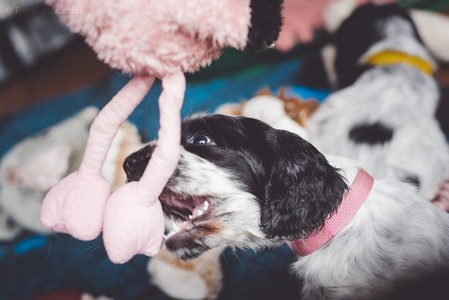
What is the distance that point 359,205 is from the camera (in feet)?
3.08

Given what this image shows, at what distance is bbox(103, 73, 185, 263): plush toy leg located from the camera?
55 cm

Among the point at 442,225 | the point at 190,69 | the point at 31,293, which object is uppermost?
the point at 190,69

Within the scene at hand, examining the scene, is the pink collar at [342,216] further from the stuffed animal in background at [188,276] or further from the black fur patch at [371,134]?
the black fur patch at [371,134]

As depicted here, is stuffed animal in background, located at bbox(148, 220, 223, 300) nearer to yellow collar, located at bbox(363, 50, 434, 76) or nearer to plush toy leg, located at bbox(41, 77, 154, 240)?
plush toy leg, located at bbox(41, 77, 154, 240)

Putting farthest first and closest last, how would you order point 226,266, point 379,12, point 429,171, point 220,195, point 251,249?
1. point 379,12
2. point 429,171
3. point 226,266
4. point 251,249
5. point 220,195

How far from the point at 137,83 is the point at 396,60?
1537mm

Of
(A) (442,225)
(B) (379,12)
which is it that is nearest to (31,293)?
(A) (442,225)

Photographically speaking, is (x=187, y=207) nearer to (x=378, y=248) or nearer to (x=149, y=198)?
(x=149, y=198)

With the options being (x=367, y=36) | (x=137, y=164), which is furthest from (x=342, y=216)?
(x=367, y=36)

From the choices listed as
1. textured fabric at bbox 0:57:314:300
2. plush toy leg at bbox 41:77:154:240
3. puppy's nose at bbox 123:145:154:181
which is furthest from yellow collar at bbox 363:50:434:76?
plush toy leg at bbox 41:77:154:240

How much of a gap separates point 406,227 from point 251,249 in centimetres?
34

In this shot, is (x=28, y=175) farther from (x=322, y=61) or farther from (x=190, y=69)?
(x=322, y=61)

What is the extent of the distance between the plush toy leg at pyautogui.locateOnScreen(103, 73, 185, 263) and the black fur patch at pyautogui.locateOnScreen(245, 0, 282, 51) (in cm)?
10

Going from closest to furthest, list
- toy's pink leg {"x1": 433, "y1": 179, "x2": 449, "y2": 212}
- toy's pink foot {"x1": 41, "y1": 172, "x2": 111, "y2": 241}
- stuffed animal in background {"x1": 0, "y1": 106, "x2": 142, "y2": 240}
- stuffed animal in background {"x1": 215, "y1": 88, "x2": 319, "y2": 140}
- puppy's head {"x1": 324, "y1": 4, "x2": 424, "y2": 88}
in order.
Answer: toy's pink foot {"x1": 41, "y1": 172, "x2": 111, "y2": 241}, stuffed animal in background {"x1": 215, "y1": 88, "x2": 319, "y2": 140}, toy's pink leg {"x1": 433, "y1": 179, "x2": 449, "y2": 212}, stuffed animal in background {"x1": 0, "y1": 106, "x2": 142, "y2": 240}, puppy's head {"x1": 324, "y1": 4, "x2": 424, "y2": 88}
